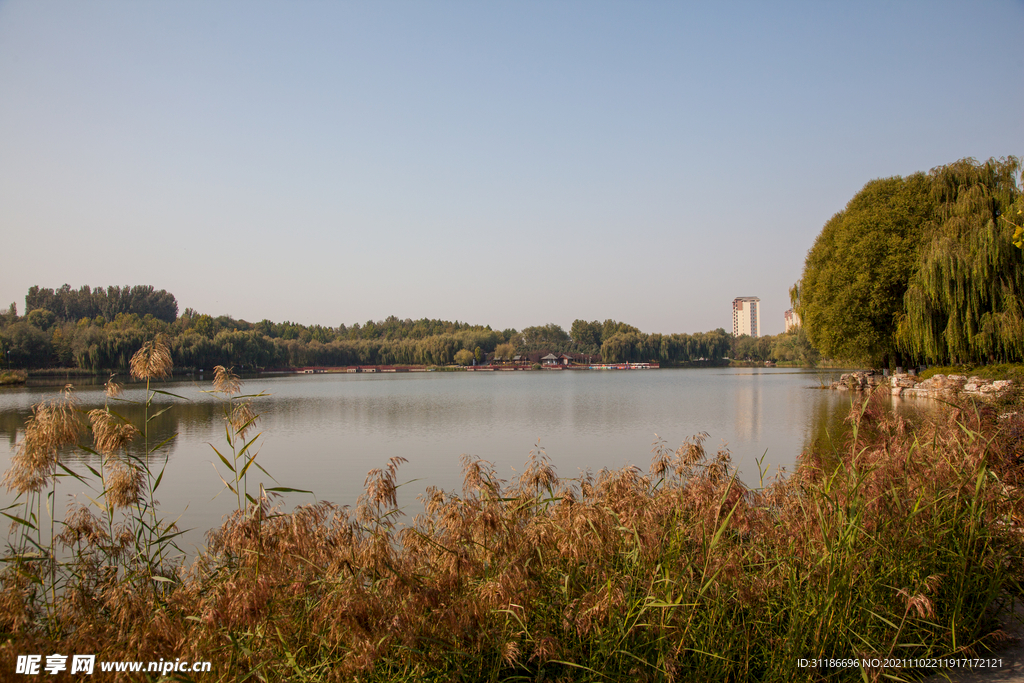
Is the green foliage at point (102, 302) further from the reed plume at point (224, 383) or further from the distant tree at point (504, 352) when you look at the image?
the reed plume at point (224, 383)

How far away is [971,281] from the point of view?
20625mm

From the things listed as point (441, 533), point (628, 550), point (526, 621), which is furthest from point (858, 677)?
point (441, 533)

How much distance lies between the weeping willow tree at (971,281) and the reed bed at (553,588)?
20.6 metres

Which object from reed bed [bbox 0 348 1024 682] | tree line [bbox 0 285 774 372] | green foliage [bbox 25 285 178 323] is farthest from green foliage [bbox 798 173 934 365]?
green foliage [bbox 25 285 178 323]

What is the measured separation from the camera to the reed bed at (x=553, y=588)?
2553 mm

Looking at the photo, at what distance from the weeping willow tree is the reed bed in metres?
20.6

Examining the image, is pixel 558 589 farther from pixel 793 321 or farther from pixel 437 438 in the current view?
pixel 793 321

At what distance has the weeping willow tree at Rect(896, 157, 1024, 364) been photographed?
20.0 meters

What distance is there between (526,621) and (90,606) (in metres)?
2.62

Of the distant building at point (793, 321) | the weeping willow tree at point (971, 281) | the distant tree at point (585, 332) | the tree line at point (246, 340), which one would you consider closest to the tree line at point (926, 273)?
the weeping willow tree at point (971, 281)

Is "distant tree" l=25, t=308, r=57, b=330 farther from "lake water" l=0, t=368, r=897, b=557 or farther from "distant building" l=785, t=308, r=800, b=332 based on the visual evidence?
"distant building" l=785, t=308, r=800, b=332

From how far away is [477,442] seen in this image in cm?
1380

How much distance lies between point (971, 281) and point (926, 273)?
4.31ft

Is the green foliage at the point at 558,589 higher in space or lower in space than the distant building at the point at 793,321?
lower
